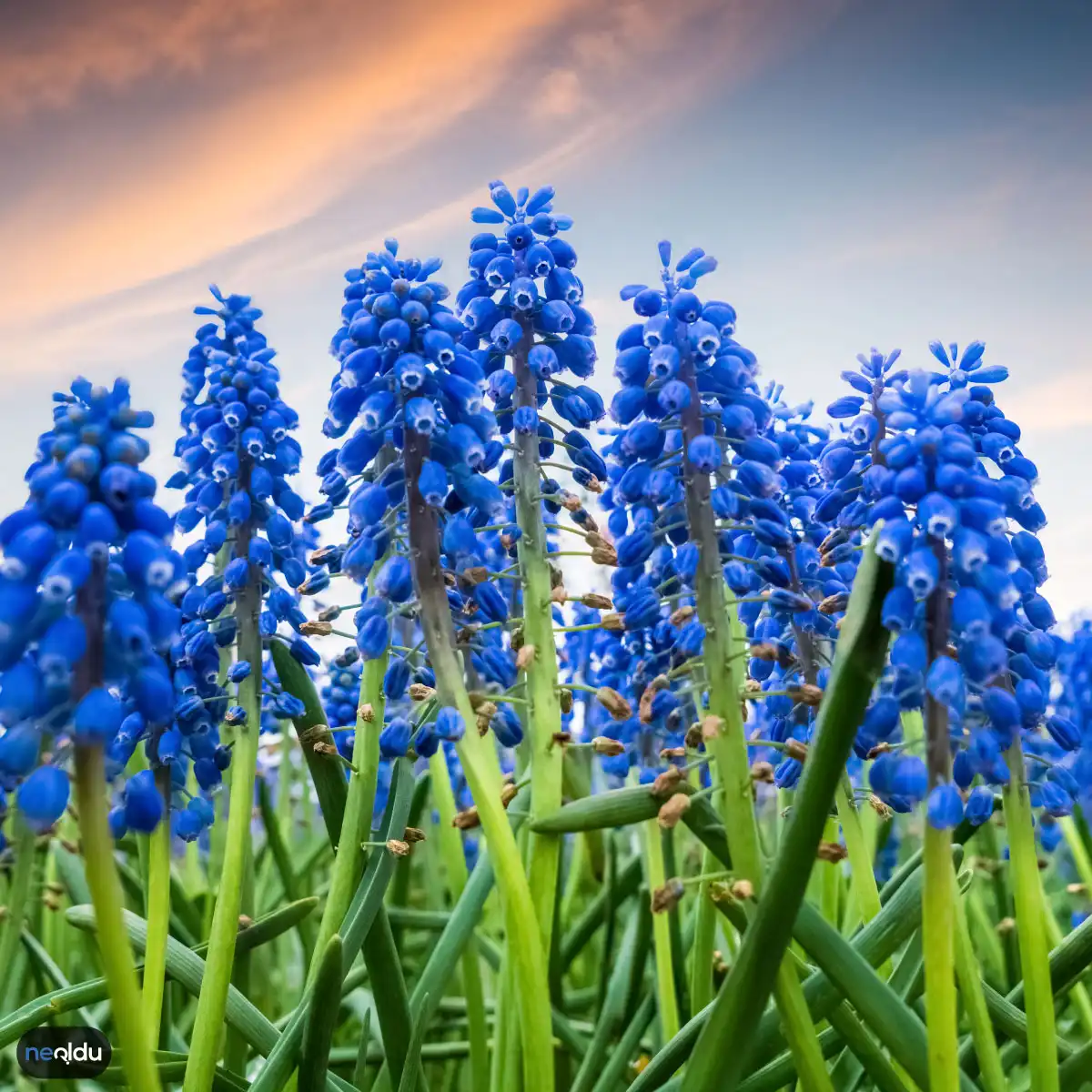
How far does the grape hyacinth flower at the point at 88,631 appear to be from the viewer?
5.98 feet

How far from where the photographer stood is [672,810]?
2.18 m

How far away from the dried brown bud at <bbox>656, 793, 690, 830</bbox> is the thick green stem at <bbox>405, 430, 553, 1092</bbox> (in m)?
0.41

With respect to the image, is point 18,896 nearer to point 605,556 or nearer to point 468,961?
point 468,961

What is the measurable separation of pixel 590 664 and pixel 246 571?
241cm

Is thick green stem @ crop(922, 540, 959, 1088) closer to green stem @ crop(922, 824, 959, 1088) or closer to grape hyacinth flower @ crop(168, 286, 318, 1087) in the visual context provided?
green stem @ crop(922, 824, 959, 1088)

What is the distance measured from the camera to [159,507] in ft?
6.54

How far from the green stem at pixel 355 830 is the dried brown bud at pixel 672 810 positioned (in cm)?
96

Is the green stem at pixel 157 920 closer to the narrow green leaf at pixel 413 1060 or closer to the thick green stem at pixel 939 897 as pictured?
the narrow green leaf at pixel 413 1060

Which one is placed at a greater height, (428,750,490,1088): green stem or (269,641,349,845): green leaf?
(269,641,349,845): green leaf

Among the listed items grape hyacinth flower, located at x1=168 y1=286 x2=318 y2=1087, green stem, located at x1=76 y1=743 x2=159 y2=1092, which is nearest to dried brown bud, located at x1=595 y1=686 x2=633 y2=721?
grape hyacinth flower, located at x1=168 y1=286 x2=318 y2=1087

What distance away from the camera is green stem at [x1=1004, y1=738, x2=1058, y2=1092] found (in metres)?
2.30

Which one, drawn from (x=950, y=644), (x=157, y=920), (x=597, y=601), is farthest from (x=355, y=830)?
(x=950, y=644)

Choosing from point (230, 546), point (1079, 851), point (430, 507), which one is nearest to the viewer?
point (430, 507)

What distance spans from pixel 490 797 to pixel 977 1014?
115 cm
